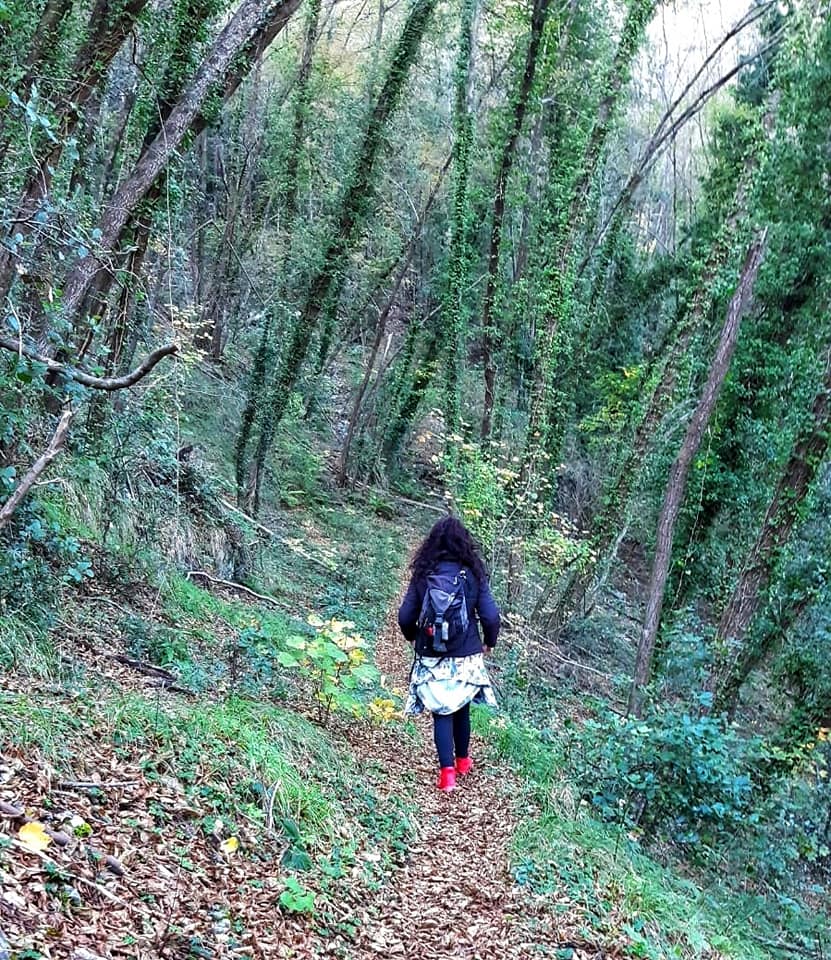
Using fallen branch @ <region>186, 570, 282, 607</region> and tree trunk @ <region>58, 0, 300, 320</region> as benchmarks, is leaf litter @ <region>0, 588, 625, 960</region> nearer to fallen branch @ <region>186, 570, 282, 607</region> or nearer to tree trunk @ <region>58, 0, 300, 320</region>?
tree trunk @ <region>58, 0, 300, 320</region>

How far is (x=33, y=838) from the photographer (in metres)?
2.65

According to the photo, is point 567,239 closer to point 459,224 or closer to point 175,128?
point 459,224

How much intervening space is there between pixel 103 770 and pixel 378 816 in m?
1.80

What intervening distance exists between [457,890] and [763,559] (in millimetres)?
8956

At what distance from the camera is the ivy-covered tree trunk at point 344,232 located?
13.3m

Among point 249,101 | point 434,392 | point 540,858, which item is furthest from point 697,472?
point 249,101

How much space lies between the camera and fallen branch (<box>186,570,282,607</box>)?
8975 millimetres

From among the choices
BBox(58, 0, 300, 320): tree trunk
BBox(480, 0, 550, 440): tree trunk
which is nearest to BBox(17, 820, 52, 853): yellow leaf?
BBox(58, 0, 300, 320): tree trunk

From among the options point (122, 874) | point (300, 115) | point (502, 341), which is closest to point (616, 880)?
point (122, 874)

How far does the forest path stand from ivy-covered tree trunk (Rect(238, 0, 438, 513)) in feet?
27.6

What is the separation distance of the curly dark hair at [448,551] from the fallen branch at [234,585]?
4.33 metres

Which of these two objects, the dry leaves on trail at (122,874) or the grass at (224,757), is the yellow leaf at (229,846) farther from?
the grass at (224,757)

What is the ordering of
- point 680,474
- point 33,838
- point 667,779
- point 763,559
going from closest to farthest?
1. point 33,838
2. point 667,779
3. point 763,559
4. point 680,474

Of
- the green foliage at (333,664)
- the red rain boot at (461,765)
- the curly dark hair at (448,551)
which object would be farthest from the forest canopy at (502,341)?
the curly dark hair at (448,551)
